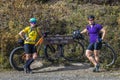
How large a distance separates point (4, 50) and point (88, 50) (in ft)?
9.11

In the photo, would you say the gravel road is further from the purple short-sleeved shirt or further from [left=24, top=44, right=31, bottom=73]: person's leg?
the purple short-sleeved shirt

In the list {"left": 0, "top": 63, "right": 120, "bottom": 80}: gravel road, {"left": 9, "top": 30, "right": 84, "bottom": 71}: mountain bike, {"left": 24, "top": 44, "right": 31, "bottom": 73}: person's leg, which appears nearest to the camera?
{"left": 0, "top": 63, "right": 120, "bottom": 80}: gravel road

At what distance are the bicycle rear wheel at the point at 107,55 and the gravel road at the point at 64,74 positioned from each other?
1.78 ft

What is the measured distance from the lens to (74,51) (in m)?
13.2

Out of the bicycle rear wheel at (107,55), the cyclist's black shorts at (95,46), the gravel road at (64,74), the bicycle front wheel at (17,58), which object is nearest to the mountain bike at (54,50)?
the bicycle front wheel at (17,58)

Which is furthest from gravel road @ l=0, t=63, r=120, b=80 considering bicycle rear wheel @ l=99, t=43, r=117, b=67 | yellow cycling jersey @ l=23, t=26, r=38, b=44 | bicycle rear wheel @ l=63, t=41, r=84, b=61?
yellow cycling jersey @ l=23, t=26, r=38, b=44

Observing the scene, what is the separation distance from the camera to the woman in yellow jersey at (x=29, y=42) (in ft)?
39.4

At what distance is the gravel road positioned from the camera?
1127 centimetres

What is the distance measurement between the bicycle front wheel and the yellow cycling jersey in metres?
0.37

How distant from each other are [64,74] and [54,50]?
1325 millimetres

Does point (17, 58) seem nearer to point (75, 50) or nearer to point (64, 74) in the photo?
point (64, 74)

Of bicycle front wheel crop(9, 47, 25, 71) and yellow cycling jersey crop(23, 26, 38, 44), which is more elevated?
yellow cycling jersey crop(23, 26, 38, 44)

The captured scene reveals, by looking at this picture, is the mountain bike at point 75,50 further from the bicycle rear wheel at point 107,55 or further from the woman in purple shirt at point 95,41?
the woman in purple shirt at point 95,41

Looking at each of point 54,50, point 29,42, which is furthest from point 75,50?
point 29,42
